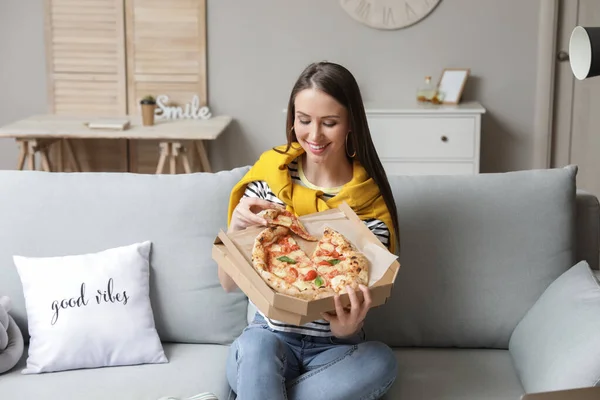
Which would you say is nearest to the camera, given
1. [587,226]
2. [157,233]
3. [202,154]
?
[157,233]

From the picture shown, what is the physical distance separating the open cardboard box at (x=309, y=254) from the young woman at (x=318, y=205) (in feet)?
0.22

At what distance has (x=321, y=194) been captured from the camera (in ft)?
6.16

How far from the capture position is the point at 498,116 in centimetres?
426

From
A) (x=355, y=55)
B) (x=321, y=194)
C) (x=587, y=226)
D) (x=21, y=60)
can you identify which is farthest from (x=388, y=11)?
(x=321, y=194)

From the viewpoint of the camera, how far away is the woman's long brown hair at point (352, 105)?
180cm

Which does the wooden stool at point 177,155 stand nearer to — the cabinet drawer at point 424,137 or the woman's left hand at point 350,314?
the cabinet drawer at point 424,137

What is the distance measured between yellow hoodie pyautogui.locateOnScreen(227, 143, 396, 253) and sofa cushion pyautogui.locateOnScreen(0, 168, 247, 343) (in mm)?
203

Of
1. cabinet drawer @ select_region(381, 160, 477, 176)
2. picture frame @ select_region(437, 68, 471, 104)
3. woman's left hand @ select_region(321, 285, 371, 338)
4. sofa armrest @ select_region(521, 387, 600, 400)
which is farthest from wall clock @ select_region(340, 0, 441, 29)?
sofa armrest @ select_region(521, 387, 600, 400)

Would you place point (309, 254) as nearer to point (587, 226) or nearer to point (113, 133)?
point (587, 226)

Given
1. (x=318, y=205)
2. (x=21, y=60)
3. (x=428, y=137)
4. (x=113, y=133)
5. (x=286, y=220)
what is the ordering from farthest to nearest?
(x=21, y=60)
(x=428, y=137)
(x=113, y=133)
(x=318, y=205)
(x=286, y=220)

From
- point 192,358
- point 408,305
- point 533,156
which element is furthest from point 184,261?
point 533,156

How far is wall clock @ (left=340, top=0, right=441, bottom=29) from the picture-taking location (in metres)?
4.14

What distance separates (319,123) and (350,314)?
1.46 ft

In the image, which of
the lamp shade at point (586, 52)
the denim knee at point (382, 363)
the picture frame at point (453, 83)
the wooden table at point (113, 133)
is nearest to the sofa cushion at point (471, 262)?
the denim knee at point (382, 363)
